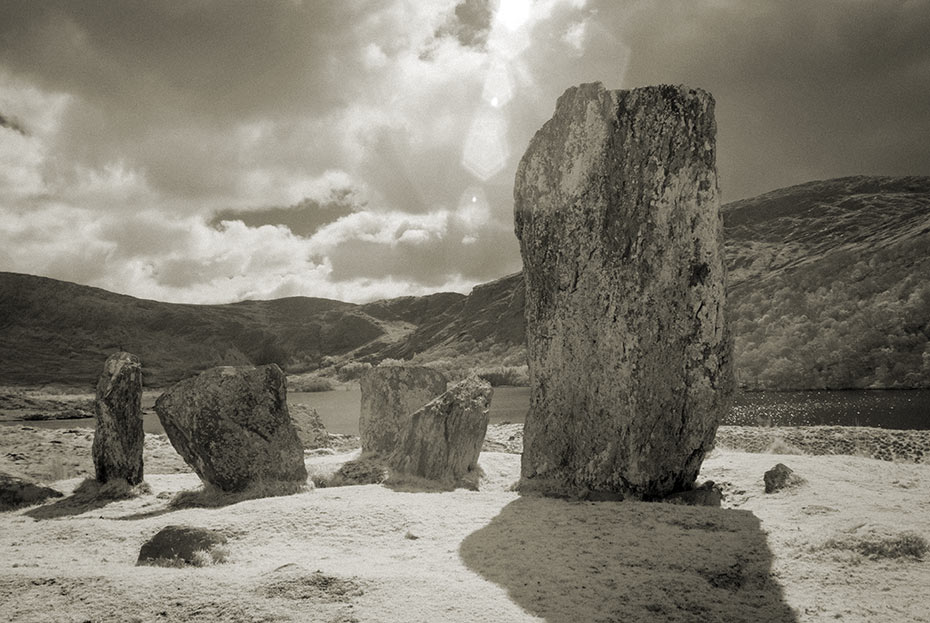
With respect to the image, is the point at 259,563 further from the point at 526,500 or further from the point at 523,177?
the point at 523,177

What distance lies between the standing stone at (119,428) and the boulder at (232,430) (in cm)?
161

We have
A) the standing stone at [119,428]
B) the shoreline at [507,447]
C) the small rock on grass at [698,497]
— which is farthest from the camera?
the shoreline at [507,447]

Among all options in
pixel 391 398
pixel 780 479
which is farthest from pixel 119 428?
pixel 780 479

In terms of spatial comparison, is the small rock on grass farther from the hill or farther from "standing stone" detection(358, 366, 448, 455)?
the hill

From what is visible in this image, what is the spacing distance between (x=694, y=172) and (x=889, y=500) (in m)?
4.76

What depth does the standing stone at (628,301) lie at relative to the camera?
7.97 meters

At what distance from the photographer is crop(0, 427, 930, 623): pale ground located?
14.3ft

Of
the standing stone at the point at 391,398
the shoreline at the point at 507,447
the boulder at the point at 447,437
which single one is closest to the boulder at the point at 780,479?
the shoreline at the point at 507,447

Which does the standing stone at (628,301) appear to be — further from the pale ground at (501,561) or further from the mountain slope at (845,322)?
the mountain slope at (845,322)

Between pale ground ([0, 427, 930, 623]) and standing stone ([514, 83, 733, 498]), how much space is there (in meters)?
0.94

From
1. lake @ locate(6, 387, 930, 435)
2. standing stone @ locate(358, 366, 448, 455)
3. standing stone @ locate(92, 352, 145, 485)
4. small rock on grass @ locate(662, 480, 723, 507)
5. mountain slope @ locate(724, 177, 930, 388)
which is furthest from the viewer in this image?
mountain slope @ locate(724, 177, 930, 388)

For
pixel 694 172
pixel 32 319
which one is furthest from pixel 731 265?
pixel 32 319

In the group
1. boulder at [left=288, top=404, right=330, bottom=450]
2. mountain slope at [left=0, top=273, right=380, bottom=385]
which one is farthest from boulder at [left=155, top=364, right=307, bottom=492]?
mountain slope at [left=0, top=273, right=380, bottom=385]

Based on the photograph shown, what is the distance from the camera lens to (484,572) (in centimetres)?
522
